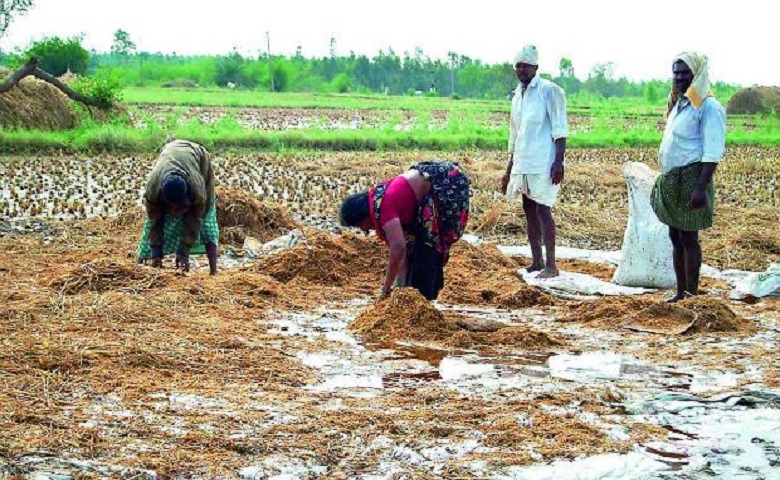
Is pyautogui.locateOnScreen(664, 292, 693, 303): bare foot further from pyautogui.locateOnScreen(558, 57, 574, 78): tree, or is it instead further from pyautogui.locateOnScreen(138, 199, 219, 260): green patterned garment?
pyautogui.locateOnScreen(558, 57, 574, 78): tree

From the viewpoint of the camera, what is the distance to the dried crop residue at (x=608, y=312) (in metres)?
6.84

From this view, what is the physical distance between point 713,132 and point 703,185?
34cm

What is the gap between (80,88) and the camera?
2025 cm

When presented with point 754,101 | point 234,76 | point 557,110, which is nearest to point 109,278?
point 557,110

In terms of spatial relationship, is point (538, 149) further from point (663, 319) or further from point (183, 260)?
point (183, 260)

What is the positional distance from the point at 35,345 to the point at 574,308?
3.51 metres

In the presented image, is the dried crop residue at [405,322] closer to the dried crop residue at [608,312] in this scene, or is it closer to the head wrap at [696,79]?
the dried crop residue at [608,312]

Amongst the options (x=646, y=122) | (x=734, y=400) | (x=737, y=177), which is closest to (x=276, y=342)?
(x=734, y=400)

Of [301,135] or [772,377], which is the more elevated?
[301,135]

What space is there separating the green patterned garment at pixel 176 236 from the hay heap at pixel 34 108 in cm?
1344

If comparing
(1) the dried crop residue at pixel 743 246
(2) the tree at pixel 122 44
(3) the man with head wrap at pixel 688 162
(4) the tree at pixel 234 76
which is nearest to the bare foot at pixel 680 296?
(3) the man with head wrap at pixel 688 162

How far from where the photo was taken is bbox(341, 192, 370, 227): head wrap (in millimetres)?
6379

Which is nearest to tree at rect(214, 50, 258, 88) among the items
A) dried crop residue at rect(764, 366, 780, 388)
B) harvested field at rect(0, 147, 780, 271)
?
harvested field at rect(0, 147, 780, 271)

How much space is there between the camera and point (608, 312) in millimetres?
6965
